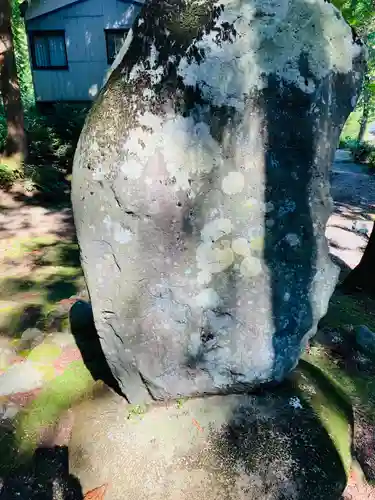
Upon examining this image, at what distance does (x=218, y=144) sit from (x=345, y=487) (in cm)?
199

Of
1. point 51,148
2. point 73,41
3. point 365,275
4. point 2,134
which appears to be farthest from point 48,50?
point 365,275

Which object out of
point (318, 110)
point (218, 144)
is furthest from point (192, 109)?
point (318, 110)

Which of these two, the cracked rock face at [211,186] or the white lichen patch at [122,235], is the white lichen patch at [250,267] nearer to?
the cracked rock face at [211,186]

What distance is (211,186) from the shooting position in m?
2.17

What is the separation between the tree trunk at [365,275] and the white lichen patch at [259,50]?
2.83 metres

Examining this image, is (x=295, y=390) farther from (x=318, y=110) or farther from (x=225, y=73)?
(x=225, y=73)

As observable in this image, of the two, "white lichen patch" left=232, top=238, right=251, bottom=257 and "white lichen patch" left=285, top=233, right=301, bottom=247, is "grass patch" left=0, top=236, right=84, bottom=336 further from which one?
"white lichen patch" left=285, top=233, right=301, bottom=247

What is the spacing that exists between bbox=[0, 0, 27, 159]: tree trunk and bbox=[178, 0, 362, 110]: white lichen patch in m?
8.63

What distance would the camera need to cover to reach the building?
1354 cm

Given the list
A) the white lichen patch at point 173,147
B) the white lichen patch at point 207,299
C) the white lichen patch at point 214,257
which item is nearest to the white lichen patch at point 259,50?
the white lichen patch at point 173,147

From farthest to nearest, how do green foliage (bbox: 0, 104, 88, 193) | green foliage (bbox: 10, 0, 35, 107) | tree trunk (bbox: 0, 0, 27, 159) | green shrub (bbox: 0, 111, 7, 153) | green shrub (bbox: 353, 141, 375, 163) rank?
green shrub (bbox: 353, 141, 375, 163)
green foliage (bbox: 10, 0, 35, 107)
green shrub (bbox: 0, 111, 7, 153)
green foliage (bbox: 0, 104, 88, 193)
tree trunk (bbox: 0, 0, 27, 159)

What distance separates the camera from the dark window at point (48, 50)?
14.0 metres

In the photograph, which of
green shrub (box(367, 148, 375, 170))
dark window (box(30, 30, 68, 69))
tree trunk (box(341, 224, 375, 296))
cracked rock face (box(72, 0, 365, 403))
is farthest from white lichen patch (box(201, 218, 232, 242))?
green shrub (box(367, 148, 375, 170))

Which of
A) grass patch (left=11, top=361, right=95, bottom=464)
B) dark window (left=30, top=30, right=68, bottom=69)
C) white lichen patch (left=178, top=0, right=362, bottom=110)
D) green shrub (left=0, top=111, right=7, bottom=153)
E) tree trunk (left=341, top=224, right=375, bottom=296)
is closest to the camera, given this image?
white lichen patch (left=178, top=0, right=362, bottom=110)
